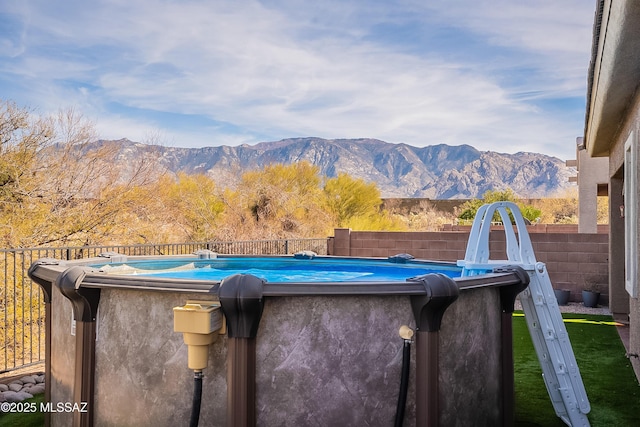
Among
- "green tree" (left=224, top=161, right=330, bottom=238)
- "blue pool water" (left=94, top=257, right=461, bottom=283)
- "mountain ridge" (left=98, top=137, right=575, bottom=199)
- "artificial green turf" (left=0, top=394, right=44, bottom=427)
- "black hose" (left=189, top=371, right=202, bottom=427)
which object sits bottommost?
"artificial green turf" (left=0, top=394, right=44, bottom=427)

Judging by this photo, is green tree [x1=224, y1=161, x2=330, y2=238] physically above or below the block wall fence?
above

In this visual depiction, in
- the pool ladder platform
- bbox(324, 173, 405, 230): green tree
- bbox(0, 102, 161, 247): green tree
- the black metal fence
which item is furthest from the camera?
bbox(324, 173, 405, 230): green tree

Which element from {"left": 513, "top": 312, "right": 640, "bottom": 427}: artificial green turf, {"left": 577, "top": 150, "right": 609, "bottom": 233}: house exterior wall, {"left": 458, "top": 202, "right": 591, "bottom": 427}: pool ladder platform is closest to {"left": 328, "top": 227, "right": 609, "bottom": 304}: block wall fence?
{"left": 513, "top": 312, "right": 640, "bottom": 427}: artificial green turf

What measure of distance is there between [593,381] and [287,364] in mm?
3568

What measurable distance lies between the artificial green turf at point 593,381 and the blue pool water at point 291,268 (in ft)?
4.65

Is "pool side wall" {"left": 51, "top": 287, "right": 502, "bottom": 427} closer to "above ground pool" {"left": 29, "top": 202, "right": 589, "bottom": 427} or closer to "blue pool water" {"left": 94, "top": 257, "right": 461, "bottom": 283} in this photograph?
"above ground pool" {"left": 29, "top": 202, "right": 589, "bottom": 427}

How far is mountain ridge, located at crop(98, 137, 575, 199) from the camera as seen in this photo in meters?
110

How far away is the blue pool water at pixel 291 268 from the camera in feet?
19.2

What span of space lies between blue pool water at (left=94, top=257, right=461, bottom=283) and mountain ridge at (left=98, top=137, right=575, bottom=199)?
9709 centimetres

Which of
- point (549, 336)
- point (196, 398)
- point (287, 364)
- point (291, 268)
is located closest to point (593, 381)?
point (549, 336)

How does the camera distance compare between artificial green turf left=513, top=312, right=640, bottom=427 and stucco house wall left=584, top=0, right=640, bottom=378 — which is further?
artificial green turf left=513, top=312, right=640, bottom=427

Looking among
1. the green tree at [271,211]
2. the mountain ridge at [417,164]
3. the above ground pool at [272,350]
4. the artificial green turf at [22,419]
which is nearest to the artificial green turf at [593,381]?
the above ground pool at [272,350]

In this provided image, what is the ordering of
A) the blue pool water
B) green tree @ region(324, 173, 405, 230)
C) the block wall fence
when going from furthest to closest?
green tree @ region(324, 173, 405, 230) < the block wall fence < the blue pool water

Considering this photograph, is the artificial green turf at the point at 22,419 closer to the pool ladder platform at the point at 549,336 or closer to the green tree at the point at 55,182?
the pool ladder platform at the point at 549,336
